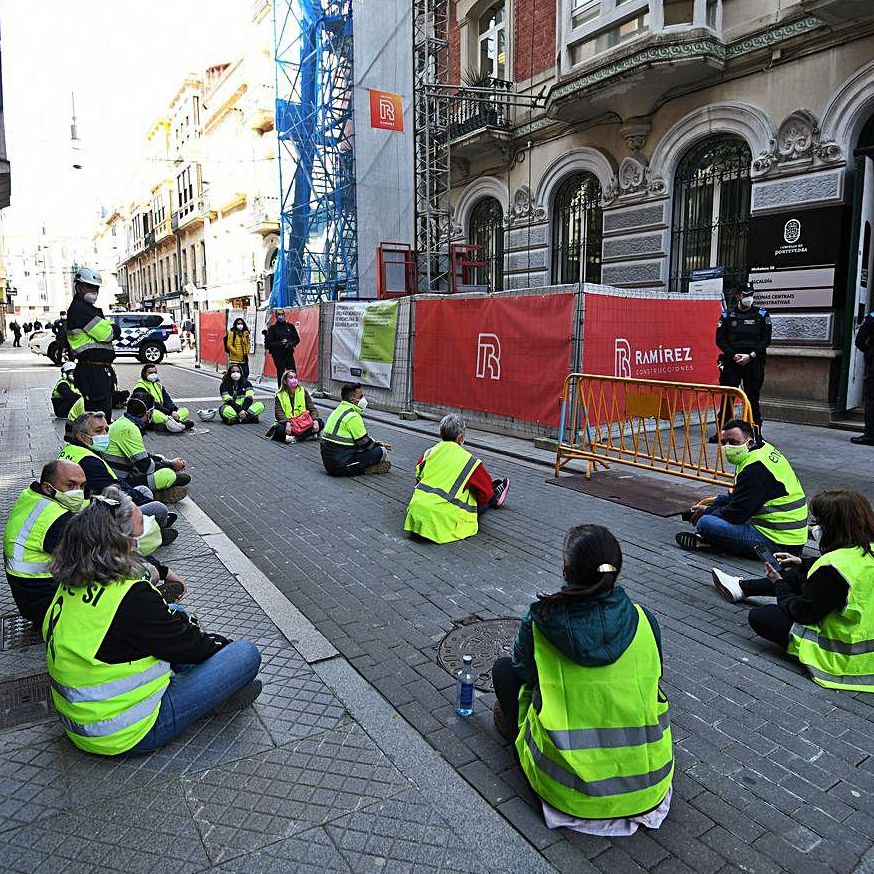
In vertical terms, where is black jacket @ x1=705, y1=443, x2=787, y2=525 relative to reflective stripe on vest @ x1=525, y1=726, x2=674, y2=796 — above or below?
above

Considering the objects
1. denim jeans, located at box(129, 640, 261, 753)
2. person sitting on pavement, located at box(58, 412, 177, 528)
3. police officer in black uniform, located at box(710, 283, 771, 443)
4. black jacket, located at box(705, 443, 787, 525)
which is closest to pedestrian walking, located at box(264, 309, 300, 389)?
police officer in black uniform, located at box(710, 283, 771, 443)

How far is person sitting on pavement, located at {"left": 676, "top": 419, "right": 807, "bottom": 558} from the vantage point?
5062 mm

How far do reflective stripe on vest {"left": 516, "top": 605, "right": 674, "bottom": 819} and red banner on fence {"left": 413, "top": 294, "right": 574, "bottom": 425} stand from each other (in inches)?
272

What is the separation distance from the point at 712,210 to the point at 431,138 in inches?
334

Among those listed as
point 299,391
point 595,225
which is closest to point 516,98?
point 595,225

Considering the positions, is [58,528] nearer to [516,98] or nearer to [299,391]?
[299,391]

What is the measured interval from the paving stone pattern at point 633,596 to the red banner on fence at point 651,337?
7.16 ft

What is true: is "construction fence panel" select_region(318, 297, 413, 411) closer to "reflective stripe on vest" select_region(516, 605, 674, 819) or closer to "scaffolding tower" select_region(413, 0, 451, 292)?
"scaffolding tower" select_region(413, 0, 451, 292)

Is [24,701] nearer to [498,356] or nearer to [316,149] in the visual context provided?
[498,356]

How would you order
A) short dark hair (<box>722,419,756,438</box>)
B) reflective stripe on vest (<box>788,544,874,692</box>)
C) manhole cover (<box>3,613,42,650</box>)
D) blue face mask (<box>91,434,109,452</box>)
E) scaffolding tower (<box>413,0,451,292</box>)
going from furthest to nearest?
scaffolding tower (<box>413,0,451,292</box>)
blue face mask (<box>91,434,109,452</box>)
short dark hair (<box>722,419,756,438</box>)
manhole cover (<box>3,613,42,650</box>)
reflective stripe on vest (<box>788,544,874,692</box>)

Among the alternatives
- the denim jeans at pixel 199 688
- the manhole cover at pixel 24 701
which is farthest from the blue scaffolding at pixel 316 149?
the denim jeans at pixel 199 688

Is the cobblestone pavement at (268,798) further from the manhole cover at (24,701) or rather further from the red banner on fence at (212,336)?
the red banner on fence at (212,336)

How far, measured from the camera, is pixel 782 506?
511 cm

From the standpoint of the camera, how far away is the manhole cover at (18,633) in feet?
13.7
